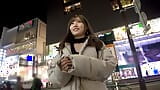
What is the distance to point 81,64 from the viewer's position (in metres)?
0.87

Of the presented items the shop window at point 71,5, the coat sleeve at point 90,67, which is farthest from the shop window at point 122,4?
the coat sleeve at point 90,67

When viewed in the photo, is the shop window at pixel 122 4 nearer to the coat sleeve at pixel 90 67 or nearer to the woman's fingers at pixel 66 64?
the coat sleeve at pixel 90 67

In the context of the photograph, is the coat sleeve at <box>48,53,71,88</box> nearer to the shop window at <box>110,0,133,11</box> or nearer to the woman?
the woman

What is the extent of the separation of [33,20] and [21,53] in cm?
117

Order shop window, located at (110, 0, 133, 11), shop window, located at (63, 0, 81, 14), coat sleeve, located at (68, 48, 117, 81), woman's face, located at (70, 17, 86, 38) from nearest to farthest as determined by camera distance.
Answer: coat sleeve, located at (68, 48, 117, 81)
woman's face, located at (70, 17, 86, 38)
shop window, located at (110, 0, 133, 11)
shop window, located at (63, 0, 81, 14)

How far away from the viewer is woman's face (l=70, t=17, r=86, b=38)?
1.10 metres

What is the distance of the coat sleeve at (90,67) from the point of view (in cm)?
86

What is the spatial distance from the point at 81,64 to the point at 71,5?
4.21m

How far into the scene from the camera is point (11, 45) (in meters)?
5.26

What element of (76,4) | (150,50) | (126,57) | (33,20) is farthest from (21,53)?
(150,50)

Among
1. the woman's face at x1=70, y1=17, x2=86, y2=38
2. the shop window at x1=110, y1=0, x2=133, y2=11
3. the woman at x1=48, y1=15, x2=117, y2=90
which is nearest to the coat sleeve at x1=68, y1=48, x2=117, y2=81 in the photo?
the woman at x1=48, y1=15, x2=117, y2=90

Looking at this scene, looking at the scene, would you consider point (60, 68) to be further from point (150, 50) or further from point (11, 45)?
point (11, 45)

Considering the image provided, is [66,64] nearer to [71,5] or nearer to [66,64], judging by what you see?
[66,64]

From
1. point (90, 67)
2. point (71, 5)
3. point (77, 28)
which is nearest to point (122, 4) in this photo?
point (71, 5)
